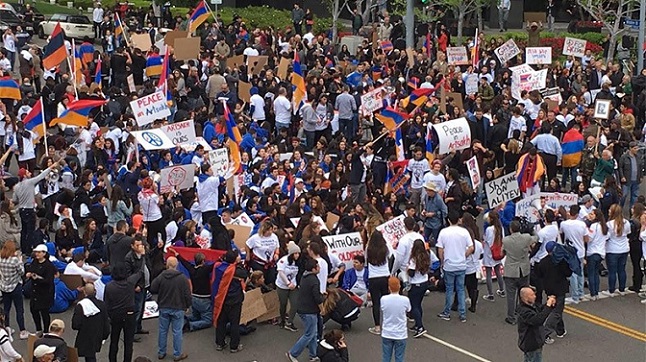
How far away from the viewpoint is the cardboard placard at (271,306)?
15547 millimetres

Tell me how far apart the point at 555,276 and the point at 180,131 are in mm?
9037

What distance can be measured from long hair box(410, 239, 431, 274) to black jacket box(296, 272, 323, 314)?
5.37 feet

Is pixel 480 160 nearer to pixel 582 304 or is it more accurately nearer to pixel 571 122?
pixel 571 122

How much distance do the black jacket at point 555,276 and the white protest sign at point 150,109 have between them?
10.1m

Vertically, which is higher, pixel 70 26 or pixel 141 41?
pixel 141 41

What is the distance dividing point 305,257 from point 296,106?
1117cm

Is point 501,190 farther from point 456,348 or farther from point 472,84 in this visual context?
point 472,84

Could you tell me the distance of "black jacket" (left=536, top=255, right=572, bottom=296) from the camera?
1505 cm

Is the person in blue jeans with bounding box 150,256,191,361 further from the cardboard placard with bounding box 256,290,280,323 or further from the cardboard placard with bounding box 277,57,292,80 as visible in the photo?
the cardboard placard with bounding box 277,57,292,80

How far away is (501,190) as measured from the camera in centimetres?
1883

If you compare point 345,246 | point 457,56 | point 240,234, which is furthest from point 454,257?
point 457,56

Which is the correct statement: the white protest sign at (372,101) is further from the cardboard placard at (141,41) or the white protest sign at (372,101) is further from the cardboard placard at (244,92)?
the cardboard placard at (141,41)

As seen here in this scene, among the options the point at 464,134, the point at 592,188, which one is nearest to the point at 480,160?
the point at 464,134

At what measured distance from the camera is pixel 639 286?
1762cm
